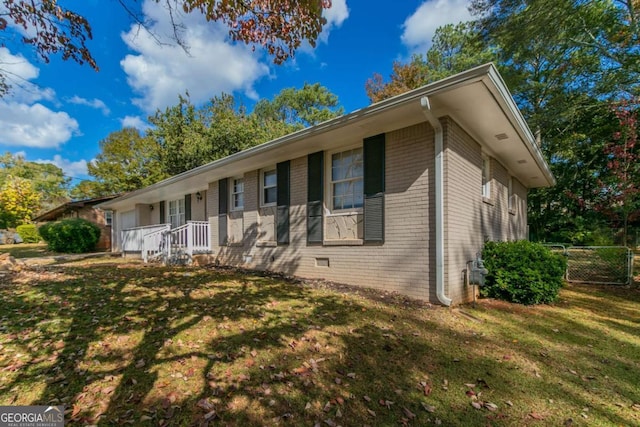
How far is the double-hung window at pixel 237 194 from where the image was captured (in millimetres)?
10109

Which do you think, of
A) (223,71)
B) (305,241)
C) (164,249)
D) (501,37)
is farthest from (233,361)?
(501,37)

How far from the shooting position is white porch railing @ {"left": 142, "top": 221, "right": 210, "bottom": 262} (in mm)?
10359

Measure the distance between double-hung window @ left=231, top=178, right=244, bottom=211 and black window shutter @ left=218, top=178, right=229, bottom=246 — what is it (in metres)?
0.20

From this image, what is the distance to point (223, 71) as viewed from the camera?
8.01m

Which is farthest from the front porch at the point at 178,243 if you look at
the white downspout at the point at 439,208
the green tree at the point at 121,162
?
the green tree at the point at 121,162

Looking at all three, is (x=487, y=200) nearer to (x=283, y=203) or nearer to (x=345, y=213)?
(x=345, y=213)

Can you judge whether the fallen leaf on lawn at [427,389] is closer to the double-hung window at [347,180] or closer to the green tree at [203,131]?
the double-hung window at [347,180]

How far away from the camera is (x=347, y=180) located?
7.08 m

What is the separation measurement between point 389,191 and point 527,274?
125 inches

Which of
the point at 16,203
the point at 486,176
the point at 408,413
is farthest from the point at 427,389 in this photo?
the point at 16,203

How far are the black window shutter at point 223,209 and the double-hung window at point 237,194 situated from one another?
202 millimetres

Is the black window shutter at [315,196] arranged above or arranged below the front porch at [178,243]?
above

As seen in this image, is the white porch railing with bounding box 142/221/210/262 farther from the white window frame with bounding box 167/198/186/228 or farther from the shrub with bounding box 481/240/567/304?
the shrub with bounding box 481/240/567/304

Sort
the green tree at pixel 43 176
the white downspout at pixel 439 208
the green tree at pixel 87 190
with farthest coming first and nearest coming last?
the green tree at pixel 43 176, the green tree at pixel 87 190, the white downspout at pixel 439 208
